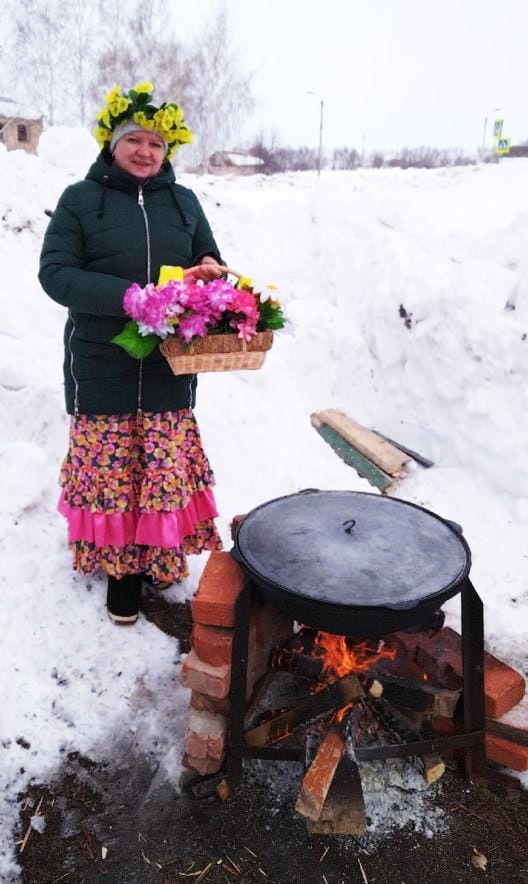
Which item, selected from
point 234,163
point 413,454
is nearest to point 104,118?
point 413,454

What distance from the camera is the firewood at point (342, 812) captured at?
2287 mm

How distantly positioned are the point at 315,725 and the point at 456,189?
14.1m

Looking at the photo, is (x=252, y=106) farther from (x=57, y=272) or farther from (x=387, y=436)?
(x=57, y=272)

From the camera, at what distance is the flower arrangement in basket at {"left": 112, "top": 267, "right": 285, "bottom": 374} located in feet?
8.14

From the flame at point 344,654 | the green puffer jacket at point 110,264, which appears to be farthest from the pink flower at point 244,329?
the flame at point 344,654

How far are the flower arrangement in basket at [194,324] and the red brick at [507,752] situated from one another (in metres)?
1.86

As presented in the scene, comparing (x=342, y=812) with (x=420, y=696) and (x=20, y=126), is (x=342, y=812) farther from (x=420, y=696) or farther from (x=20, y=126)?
(x=20, y=126)

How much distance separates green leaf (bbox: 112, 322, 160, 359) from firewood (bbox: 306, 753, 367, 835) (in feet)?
6.13

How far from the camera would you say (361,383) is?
659cm

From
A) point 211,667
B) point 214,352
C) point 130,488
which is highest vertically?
point 214,352

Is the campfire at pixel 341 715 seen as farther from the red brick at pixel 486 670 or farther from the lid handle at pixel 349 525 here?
the lid handle at pixel 349 525

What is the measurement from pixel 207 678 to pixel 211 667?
5 centimetres

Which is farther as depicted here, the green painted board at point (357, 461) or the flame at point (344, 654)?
the green painted board at point (357, 461)

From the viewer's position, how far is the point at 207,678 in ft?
8.13
